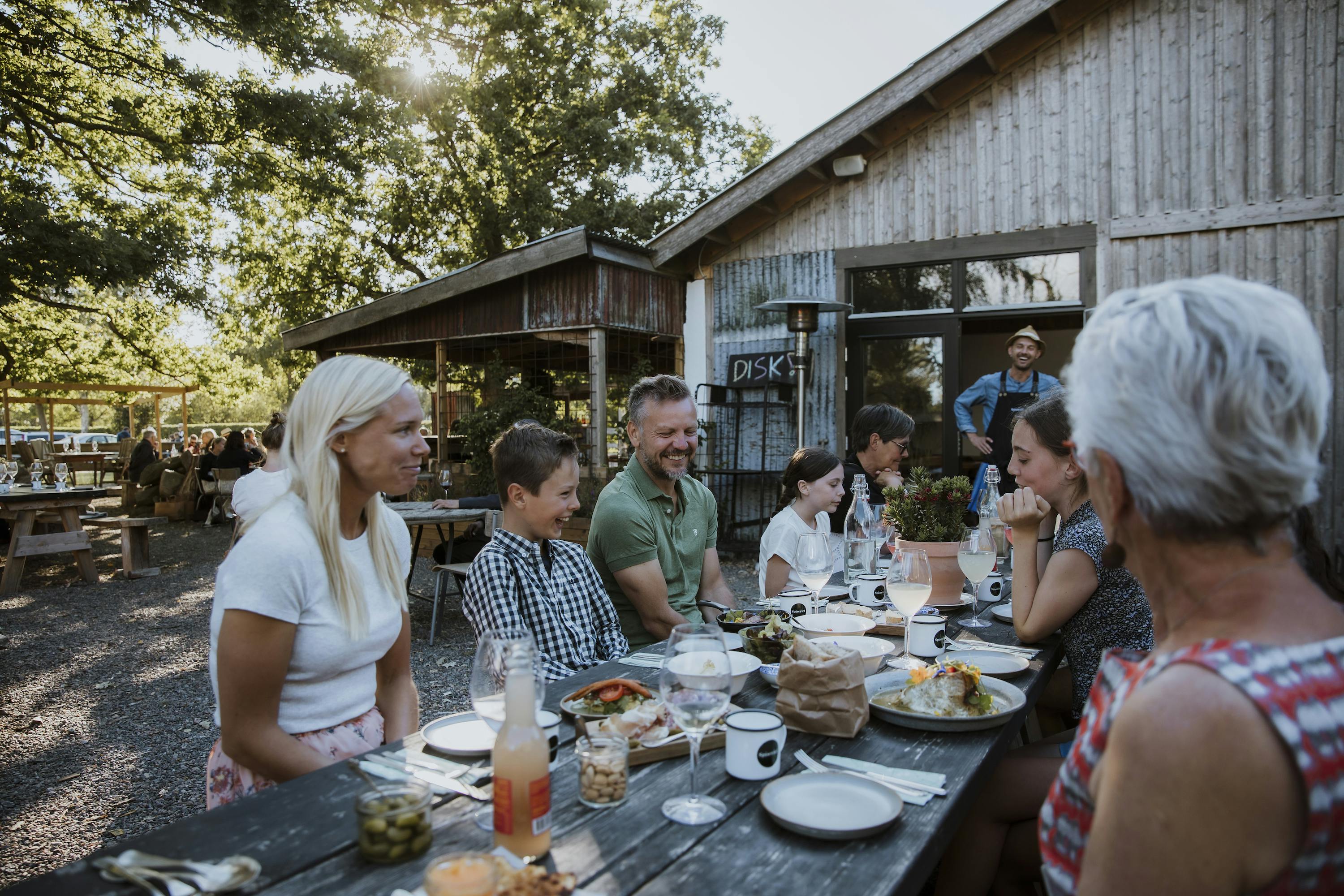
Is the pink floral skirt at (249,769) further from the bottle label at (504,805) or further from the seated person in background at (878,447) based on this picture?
the seated person in background at (878,447)

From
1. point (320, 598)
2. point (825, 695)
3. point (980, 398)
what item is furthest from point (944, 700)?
point (980, 398)

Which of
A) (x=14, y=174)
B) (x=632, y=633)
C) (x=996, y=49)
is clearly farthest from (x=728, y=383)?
(x=14, y=174)

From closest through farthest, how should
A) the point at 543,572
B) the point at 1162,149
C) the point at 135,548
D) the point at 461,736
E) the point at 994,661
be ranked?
the point at 461,736, the point at 994,661, the point at 543,572, the point at 1162,149, the point at 135,548

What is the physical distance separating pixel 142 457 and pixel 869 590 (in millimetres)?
16287

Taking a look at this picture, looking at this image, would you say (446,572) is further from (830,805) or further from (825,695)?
(830,805)

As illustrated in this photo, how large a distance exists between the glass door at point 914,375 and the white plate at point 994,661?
6094 millimetres

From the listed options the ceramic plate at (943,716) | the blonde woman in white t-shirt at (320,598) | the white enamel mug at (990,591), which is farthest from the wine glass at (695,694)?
the white enamel mug at (990,591)

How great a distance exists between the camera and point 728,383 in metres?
9.32

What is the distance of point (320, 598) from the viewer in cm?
189

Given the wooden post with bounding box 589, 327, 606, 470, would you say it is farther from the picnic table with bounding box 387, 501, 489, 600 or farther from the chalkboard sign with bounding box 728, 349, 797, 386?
the picnic table with bounding box 387, 501, 489, 600

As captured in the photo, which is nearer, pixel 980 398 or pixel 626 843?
pixel 626 843

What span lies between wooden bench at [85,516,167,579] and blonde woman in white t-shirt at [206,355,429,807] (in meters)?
8.21

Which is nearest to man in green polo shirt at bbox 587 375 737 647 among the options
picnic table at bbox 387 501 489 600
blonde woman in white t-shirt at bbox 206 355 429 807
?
blonde woman in white t-shirt at bbox 206 355 429 807

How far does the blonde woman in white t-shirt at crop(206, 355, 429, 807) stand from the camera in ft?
5.81
